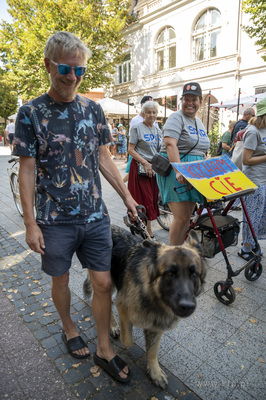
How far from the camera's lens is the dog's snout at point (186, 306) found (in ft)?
5.48

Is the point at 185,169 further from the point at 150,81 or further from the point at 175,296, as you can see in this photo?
the point at 150,81

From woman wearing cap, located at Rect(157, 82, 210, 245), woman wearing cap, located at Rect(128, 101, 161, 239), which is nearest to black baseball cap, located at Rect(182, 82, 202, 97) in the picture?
woman wearing cap, located at Rect(157, 82, 210, 245)

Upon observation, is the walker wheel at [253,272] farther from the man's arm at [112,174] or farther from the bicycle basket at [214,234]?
the man's arm at [112,174]

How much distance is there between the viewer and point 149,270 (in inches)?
74.3

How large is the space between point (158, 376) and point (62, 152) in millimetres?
1869

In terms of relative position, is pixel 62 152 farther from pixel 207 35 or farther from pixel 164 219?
pixel 207 35

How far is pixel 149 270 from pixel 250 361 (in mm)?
1306

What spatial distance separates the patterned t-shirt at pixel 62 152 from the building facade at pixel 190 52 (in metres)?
12.3

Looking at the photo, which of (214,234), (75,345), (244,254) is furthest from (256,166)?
(75,345)

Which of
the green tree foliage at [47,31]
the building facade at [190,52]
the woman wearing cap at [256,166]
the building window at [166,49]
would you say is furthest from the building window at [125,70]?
the woman wearing cap at [256,166]

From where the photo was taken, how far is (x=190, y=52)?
1788 centimetres

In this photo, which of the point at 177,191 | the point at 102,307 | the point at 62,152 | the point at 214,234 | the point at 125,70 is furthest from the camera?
the point at 125,70

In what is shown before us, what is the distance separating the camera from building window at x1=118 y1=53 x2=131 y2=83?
23.6 metres

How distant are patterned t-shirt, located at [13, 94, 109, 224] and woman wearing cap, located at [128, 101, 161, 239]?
7.36ft
